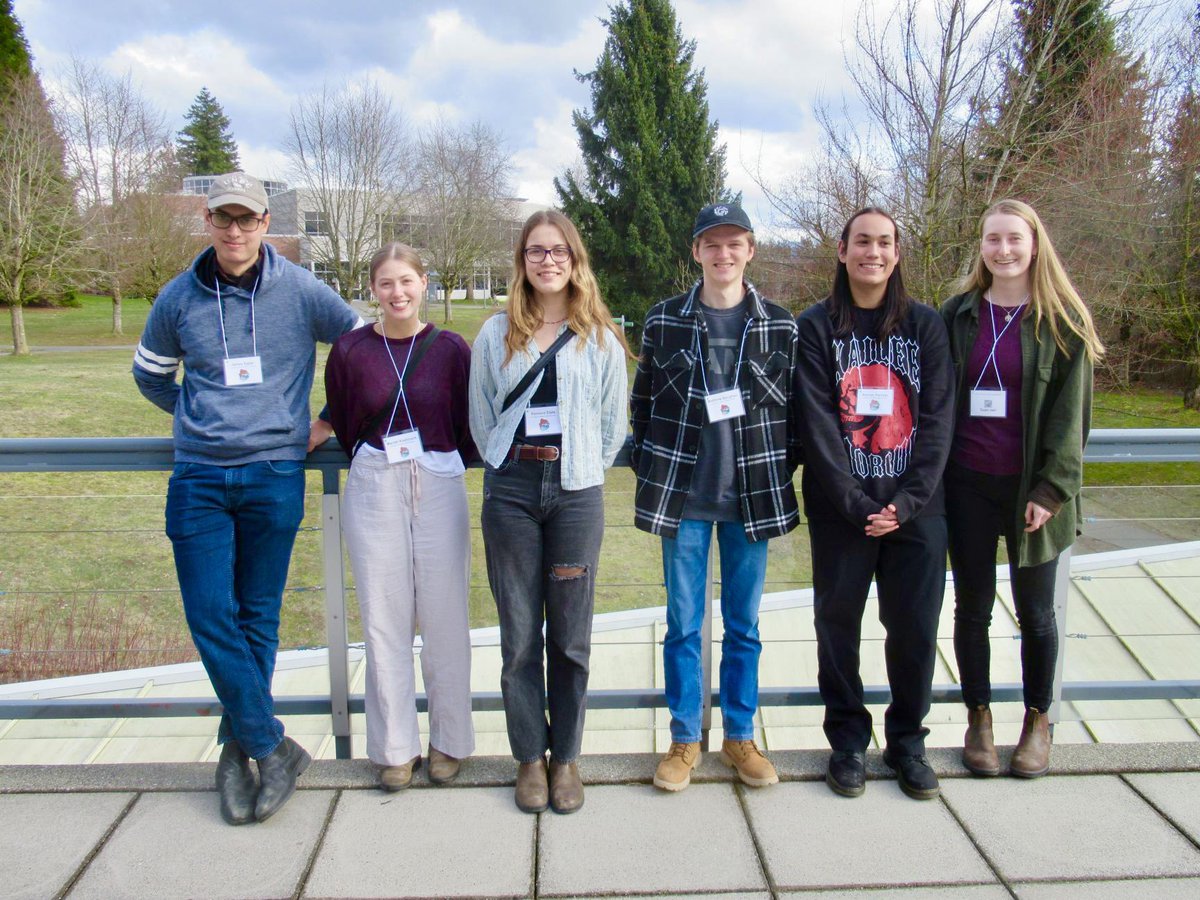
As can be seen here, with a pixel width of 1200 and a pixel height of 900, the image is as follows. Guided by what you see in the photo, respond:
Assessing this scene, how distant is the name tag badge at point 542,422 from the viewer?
8.43ft

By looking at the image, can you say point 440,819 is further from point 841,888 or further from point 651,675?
point 651,675

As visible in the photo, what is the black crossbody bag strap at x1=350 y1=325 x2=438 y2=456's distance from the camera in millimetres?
2621

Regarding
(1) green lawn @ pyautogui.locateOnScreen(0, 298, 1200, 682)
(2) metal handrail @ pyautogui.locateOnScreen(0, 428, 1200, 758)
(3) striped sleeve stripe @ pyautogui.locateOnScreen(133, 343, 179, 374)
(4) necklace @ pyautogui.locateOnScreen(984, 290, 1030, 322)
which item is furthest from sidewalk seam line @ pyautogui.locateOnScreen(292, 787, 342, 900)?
(4) necklace @ pyautogui.locateOnScreen(984, 290, 1030, 322)

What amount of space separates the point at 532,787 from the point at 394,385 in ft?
4.26

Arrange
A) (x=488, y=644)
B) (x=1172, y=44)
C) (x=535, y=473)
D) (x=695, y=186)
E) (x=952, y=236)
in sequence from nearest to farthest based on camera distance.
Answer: (x=535, y=473)
(x=488, y=644)
(x=952, y=236)
(x=1172, y=44)
(x=695, y=186)

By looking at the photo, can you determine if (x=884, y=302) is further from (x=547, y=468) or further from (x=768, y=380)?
(x=547, y=468)

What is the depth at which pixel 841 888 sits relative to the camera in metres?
2.30

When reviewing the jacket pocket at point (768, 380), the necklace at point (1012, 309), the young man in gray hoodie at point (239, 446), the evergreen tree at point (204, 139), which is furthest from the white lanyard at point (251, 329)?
the evergreen tree at point (204, 139)

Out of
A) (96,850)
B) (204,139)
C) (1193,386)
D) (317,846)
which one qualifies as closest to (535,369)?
(317,846)

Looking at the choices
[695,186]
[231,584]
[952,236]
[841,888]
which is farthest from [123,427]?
[695,186]

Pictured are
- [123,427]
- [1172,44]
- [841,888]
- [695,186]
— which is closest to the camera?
[841,888]

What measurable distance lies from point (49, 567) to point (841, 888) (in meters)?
8.12

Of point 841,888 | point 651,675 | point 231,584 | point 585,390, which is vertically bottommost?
point 651,675

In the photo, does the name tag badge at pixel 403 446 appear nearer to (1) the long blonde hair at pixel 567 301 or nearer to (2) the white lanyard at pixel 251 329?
(1) the long blonde hair at pixel 567 301
